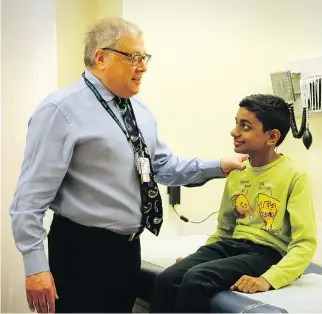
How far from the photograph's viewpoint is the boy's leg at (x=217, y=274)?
1251mm

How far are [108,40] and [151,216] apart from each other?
0.51 metres

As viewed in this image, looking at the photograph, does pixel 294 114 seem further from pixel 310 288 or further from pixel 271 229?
pixel 310 288

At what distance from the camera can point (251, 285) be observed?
4.12 feet

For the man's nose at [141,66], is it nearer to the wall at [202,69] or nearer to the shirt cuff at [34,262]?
the shirt cuff at [34,262]

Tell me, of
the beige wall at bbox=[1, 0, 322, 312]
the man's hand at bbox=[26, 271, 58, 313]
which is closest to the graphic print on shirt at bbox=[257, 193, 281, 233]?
the man's hand at bbox=[26, 271, 58, 313]

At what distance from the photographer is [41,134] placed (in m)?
1.19

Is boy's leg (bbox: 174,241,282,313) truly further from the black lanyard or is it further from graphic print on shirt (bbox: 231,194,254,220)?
the black lanyard

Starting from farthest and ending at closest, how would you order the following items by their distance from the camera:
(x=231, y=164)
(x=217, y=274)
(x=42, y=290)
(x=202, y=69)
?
(x=202, y=69) → (x=231, y=164) → (x=217, y=274) → (x=42, y=290)

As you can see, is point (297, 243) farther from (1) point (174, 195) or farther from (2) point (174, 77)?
(2) point (174, 77)

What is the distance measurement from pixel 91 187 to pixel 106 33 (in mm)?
423


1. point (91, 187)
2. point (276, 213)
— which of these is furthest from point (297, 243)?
point (91, 187)

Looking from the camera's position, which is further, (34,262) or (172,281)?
(172,281)

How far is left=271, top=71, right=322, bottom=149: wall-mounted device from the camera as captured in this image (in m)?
1.82

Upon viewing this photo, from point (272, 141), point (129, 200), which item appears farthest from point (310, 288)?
point (129, 200)
